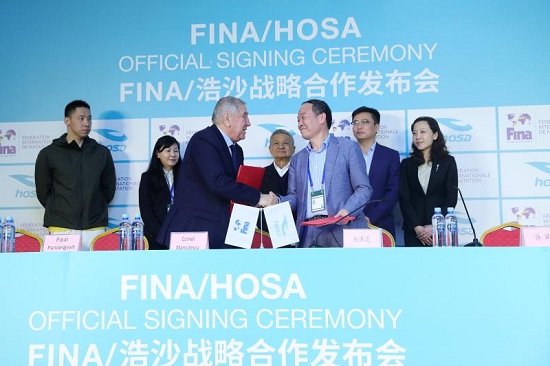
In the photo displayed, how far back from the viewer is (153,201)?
5102 millimetres

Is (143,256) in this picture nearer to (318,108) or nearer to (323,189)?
(323,189)

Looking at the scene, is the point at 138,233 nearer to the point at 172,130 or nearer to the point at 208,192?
the point at 208,192

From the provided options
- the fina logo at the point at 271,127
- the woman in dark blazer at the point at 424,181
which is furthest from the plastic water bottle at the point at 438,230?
the fina logo at the point at 271,127

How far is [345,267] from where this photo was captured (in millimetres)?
2441

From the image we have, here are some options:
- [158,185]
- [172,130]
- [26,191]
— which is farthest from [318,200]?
[26,191]

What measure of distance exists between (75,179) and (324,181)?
208cm

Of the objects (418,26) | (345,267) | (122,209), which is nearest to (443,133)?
(418,26)

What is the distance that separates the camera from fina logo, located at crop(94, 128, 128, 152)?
5438mm

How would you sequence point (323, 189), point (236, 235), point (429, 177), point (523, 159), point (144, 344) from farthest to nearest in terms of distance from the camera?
point (523, 159)
point (429, 177)
point (323, 189)
point (236, 235)
point (144, 344)

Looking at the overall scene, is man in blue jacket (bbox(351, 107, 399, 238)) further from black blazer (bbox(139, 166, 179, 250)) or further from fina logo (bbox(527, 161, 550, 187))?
black blazer (bbox(139, 166, 179, 250))

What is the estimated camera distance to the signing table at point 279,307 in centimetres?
236

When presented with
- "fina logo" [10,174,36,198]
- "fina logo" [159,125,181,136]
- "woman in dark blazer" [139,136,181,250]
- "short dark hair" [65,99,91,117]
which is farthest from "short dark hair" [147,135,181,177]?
"fina logo" [10,174,36,198]

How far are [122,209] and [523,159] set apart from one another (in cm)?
275

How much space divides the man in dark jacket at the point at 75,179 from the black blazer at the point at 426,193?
1.98 m
